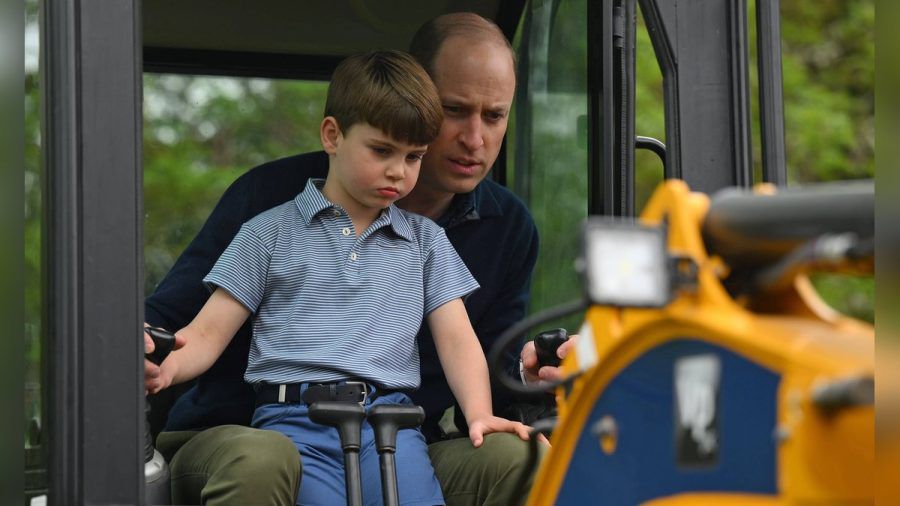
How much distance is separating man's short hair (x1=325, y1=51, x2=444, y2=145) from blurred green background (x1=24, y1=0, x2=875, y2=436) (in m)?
0.34

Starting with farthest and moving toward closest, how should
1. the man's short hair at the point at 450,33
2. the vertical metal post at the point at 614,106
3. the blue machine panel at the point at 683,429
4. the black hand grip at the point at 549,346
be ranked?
the man's short hair at the point at 450,33, the vertical metal post at the point at 614,106, the black hand grip at the point at 549,346, the blue machine panel at the point at 683,429

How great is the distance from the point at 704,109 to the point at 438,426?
3.46ft

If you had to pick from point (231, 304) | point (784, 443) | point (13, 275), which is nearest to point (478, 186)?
point (231, 304)

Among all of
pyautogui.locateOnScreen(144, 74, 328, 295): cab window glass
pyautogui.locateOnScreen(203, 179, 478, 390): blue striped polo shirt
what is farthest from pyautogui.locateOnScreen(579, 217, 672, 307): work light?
pyautogui.locateOnScreen(144, 74, 328, 295): cab window glass

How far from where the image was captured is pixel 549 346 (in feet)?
8.35

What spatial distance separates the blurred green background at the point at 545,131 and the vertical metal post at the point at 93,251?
0.05 metres

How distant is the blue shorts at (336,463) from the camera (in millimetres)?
2477

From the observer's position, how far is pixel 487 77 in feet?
10.4

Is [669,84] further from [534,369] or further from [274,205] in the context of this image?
[274,205]

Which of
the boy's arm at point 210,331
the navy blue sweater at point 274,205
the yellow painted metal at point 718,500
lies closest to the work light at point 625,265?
the yellow painted metal at point 718,500

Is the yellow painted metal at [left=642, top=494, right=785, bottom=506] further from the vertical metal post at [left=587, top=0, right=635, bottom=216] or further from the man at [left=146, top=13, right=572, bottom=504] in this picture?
the vertical metal post at [left=587, top=0, right=635, bottom=216]

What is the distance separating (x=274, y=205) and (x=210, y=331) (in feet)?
1.65

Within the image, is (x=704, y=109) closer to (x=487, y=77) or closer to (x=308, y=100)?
(x=487, y=77)

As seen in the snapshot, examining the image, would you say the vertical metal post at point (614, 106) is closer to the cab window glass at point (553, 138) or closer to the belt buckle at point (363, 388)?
the cab window glass at point (553, 138)
